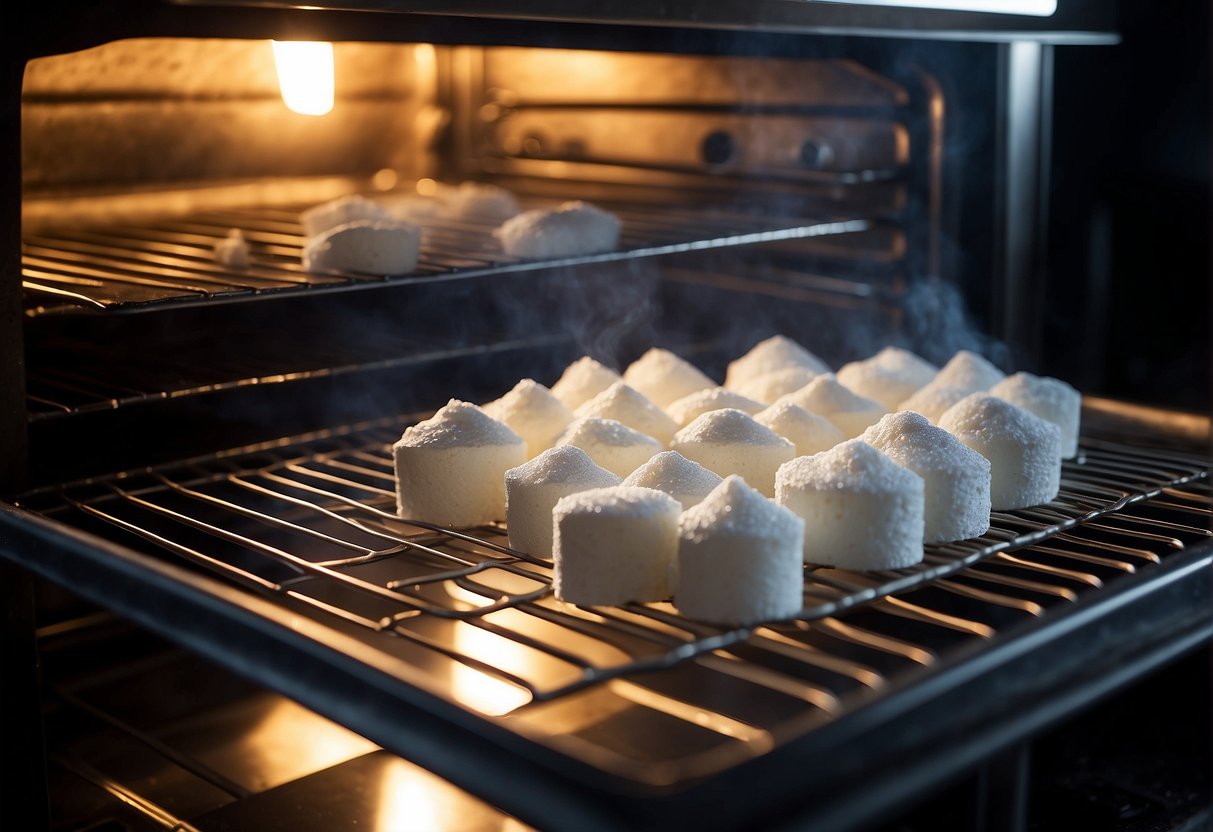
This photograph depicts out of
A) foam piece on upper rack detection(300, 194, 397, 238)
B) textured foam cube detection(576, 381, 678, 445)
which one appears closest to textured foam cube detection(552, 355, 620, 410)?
textured foam cube detection(576, 381, 678, 445)

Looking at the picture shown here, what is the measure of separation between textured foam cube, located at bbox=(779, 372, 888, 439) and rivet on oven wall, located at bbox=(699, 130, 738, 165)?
0.67m

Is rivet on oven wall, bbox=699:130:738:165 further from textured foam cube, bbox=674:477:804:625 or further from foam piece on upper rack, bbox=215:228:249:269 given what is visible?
textured foam cube, bbox=674:477:804:625

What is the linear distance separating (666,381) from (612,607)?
667 millimetres

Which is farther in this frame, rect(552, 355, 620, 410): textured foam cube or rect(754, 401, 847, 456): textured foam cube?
rect(552, 355, 620, 410): textured foam cube

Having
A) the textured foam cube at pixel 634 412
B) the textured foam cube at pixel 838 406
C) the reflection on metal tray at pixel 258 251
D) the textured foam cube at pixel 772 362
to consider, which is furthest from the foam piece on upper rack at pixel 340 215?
the textured foam cube at pixel 838 406

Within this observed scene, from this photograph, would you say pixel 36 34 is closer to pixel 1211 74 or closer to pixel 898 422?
pixel 898 422

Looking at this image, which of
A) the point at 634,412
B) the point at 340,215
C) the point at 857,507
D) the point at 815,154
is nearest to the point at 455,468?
the point at 634,412

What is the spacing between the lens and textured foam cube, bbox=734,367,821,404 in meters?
1.87

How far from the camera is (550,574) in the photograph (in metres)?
1.39

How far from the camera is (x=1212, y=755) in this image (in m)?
1.78

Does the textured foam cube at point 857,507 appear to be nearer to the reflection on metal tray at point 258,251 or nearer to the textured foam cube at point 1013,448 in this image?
the textured foam cube at point 1013,448

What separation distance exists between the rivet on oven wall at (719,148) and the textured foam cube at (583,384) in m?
0.57

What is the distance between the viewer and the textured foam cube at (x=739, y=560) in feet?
3.95

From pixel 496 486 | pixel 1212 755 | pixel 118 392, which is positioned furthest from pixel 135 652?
pixel 1212 755
